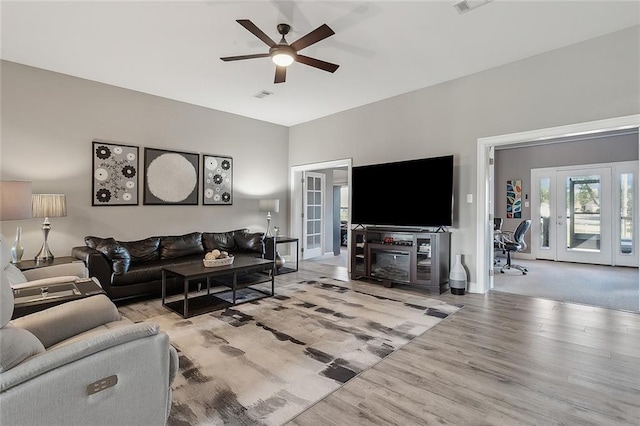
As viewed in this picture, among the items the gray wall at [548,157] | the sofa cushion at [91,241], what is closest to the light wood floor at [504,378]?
the sofa cushion at [91,241]

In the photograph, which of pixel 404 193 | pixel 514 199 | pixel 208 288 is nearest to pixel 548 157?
pixel 514 199

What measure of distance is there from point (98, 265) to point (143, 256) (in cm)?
76

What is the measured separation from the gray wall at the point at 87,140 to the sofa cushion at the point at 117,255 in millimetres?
849

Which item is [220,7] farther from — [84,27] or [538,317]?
[538,317]

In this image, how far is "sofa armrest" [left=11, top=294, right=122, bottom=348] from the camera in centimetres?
171

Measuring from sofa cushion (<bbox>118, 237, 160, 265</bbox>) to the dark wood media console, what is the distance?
116 inches

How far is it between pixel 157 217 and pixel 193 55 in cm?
259

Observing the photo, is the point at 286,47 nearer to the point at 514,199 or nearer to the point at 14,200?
the point at 14,200

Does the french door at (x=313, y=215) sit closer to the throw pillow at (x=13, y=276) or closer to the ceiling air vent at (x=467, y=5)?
the ceiling air vent at (x=467, y=5)

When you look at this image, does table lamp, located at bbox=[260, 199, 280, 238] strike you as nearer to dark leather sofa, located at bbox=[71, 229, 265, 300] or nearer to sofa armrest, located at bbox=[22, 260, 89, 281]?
dark leather sofa, located at bbox=[71, 229, 265, 300]

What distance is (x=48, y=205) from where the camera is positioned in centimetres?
371

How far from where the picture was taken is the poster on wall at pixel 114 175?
453cm

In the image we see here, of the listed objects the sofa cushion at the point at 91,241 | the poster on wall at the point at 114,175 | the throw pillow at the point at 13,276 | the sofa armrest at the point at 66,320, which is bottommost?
the sofa armrest at the point at 66,320

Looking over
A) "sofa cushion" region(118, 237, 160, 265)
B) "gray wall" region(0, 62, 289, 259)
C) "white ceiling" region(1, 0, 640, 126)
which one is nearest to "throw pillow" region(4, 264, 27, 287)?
"sofa cushion" region(118, 237, 160, 265)
